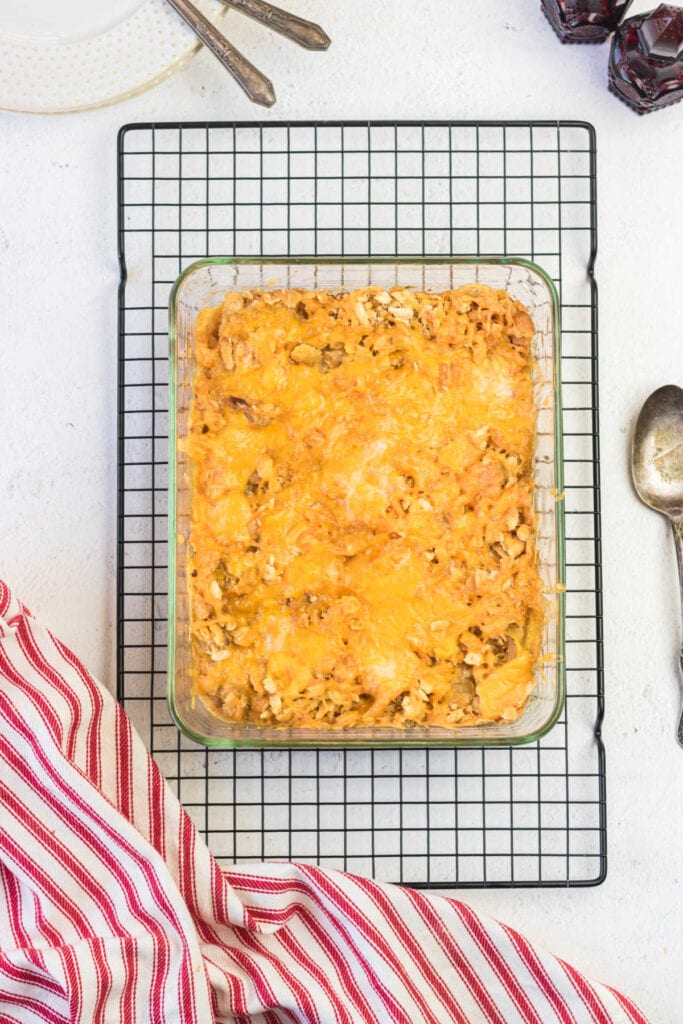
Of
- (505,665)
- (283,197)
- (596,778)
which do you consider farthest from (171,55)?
(596,778)

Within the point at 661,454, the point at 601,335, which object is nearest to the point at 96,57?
Answer: the point at 601,335

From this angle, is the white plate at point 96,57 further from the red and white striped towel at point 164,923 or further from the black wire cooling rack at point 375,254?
the red and white striped towel at point 164,923

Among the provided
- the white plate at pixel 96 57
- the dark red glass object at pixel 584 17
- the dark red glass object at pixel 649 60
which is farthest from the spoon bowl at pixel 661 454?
the white plate at pixel 96 57

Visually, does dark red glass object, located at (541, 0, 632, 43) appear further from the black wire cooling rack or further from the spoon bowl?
the spoon bowl

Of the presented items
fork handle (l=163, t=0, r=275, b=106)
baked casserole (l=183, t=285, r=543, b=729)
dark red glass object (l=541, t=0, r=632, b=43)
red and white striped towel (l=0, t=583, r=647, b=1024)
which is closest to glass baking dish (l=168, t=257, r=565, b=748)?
baked casserole (l=183, t=285, r=543, b=729)

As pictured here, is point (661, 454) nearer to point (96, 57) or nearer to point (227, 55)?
point (227, 55)

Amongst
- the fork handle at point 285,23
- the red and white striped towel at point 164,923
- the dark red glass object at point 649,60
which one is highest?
the fork handle at point 285,23
